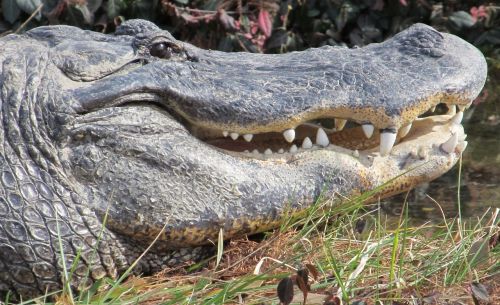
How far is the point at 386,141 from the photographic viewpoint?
10.5 feet

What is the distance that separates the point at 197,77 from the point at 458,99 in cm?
93

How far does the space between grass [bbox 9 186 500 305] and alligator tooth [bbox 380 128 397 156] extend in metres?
0.19

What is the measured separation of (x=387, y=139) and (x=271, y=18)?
265cm

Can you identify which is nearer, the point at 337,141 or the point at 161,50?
the point at 161,50

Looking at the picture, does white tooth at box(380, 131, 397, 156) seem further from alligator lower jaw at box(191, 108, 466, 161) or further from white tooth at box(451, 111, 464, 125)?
white tooth at box(451, 111, 464, 125)

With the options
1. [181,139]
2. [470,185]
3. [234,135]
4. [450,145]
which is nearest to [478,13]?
[470,185]

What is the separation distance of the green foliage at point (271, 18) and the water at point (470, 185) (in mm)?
873

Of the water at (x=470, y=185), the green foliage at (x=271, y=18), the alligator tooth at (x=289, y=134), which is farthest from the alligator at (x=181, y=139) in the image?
the green foliage at (x=271, y=18)

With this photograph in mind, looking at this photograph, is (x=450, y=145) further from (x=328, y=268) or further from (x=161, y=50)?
(x=161, y=50)

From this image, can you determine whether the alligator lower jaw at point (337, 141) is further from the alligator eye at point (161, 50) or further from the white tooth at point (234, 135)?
the alligator eye at point (161, 50)

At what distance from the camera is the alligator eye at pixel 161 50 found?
3.22 m

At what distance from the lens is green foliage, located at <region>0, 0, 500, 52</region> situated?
17.4 feet

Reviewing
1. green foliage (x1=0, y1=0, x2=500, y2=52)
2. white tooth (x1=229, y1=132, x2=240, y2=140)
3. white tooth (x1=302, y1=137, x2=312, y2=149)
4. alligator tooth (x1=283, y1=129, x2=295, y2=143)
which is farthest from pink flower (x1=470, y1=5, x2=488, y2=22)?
white tooth (x1=229, y1=132, x2=240, y2=140)

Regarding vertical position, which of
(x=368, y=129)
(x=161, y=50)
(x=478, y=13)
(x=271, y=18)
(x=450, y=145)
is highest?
(x=161, y=50)
